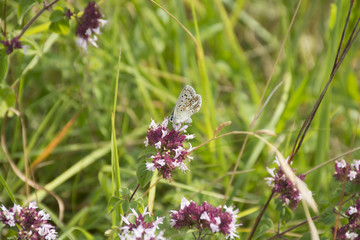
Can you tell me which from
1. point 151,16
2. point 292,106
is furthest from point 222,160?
point 151,16

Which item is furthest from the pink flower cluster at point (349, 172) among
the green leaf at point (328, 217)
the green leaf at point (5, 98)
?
the green leaf at point (5, 98)

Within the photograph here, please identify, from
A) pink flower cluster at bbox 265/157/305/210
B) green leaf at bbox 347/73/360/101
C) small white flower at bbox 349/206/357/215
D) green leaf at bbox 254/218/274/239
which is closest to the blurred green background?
green leaf at bbox 347/73/360/101

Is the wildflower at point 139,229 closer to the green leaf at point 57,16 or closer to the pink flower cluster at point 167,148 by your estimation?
the pink flower cluster at point 167,148

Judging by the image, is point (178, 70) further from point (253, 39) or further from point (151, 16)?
point (253, 39)

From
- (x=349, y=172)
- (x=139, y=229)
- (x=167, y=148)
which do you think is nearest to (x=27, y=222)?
(x=139, y=229)

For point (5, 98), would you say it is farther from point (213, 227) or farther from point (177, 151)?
point (213, 227)

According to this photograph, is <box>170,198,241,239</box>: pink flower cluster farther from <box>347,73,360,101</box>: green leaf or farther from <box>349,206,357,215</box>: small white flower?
<box>347,73,360,101</box>: green leaf
